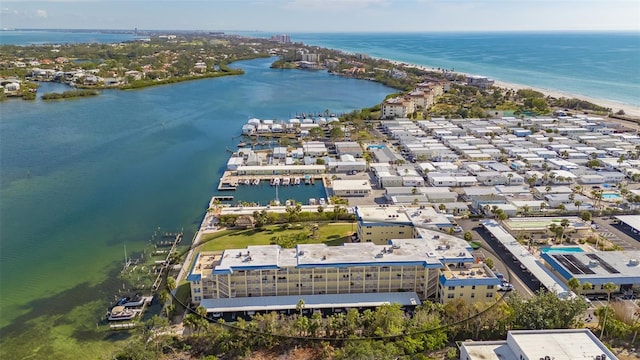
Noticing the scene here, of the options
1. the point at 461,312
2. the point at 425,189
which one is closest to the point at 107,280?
the point at 461,312

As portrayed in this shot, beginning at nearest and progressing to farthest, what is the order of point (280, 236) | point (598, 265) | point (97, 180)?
point (598, 265)
point (280, 236)
point (97, 180)

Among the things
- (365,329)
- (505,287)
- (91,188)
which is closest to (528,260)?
(505,287)

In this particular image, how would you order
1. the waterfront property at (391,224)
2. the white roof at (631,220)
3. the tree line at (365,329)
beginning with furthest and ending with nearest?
the white roof at (631,220), the waterfront property at (391,224), the tree line at (365,329)

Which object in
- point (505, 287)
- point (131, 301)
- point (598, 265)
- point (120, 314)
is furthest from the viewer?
point (598, 265)

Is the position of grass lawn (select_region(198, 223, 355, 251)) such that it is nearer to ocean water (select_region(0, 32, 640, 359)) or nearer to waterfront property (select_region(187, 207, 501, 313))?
ocean water (select_region(0, 32, 640, 359))

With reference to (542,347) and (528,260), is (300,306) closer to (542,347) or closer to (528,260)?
(542,347)

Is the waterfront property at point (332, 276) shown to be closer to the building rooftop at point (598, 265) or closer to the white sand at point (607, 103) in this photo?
the building rooftop at point (598, 265)

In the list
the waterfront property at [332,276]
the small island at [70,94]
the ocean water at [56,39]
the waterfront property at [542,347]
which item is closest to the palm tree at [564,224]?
the waterfront property at [332,276]

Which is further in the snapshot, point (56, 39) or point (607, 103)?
point (56, 39)
